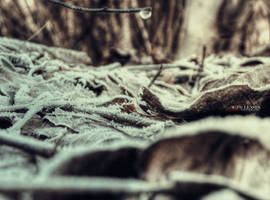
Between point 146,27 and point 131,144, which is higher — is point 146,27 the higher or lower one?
the higher one

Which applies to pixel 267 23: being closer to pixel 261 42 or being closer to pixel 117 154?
pixel 261 42

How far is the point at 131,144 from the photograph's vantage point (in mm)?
336

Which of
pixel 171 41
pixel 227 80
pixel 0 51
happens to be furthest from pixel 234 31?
pixel 0 51

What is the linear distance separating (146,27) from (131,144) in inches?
84.0

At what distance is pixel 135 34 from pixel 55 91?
1598 mm

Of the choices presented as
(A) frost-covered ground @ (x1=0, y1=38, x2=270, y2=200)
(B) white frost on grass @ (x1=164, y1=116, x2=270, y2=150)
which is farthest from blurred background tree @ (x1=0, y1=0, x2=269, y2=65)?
(B) white frost on grass @ (x1=164, y1=116, x2=270, y2=150)

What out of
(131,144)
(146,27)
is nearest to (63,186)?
(131,144)

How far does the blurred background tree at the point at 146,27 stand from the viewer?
215 centimetres

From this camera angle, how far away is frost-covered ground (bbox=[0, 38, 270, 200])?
30 centimetres

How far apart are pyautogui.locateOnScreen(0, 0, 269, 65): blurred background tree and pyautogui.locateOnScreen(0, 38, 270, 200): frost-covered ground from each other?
1252mm

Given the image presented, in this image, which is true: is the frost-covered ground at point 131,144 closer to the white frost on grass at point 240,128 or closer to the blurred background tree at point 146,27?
the white frost on grass at point 240,128

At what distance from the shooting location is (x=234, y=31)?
255 cm

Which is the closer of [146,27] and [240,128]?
[240,128]

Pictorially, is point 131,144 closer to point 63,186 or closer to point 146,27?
point 63,186
